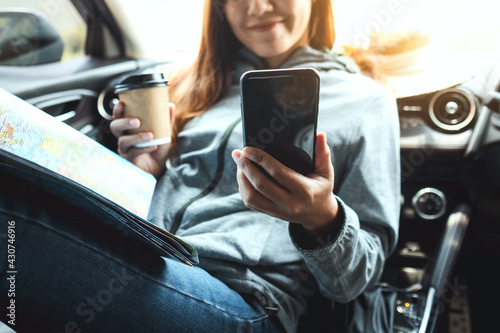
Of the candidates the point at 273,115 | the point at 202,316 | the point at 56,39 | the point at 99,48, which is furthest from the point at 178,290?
the point at 99,48

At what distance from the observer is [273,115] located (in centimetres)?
66

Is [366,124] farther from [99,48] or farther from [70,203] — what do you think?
[99,48]

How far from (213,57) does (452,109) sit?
2.26 ft

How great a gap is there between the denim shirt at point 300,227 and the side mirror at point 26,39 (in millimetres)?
771

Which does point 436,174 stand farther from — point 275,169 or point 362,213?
point 275,169

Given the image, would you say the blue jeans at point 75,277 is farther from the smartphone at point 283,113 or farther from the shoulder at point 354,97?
the shoulder at point 354,97

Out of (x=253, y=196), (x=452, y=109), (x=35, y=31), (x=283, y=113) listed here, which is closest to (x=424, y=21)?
(x=452, y=109)

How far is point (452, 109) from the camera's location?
3.94 feet

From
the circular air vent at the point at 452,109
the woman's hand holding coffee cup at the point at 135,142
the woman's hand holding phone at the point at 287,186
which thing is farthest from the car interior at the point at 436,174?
the woman's hand holding phone at the point at 287,186

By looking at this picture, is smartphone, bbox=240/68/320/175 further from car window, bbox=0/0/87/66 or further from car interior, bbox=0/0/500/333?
car window, bbox=0/0/87/66

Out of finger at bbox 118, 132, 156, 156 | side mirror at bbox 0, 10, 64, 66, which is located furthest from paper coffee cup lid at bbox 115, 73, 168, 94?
side mirror at bbox 0, 10, 64, 66

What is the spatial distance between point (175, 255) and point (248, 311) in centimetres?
21

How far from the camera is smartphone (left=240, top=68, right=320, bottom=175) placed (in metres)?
0.64

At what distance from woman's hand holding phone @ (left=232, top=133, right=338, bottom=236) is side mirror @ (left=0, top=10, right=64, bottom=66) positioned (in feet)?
3.62
